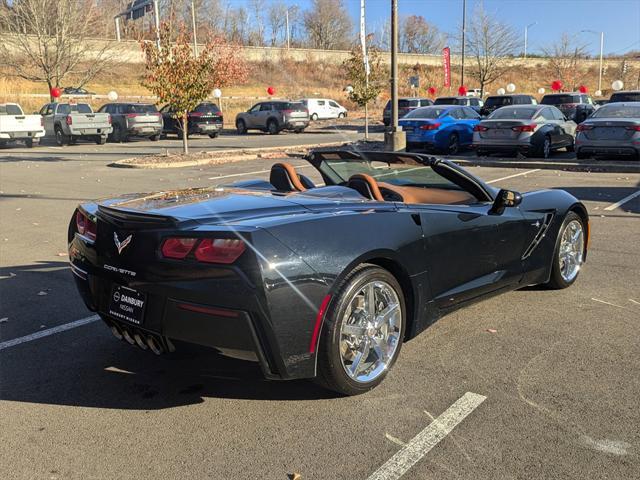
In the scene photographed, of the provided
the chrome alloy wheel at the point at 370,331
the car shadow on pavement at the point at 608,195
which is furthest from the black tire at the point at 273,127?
the chrome alloy wheel at the point at 370,331

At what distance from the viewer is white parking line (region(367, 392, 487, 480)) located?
Result: 2.76 meters

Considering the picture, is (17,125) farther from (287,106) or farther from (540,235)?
(540,235)

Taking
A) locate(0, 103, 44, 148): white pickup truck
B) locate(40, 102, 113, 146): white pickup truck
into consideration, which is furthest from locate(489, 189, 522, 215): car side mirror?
locate(40, 102, 113, 146): white pickup truck

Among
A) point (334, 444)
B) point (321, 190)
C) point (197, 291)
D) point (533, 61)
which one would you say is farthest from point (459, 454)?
point (533, 61)

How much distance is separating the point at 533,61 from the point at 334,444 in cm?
9587

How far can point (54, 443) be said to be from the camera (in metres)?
3.04

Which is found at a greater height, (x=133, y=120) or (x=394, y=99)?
(x=394, y=99)

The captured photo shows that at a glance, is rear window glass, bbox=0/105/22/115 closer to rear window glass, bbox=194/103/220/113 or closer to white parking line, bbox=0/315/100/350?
rear window glass, bbox=194/103/220/113

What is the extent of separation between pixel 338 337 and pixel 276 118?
31.1m

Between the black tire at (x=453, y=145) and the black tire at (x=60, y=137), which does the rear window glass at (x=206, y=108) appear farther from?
the black tire at (x=453, y=145)

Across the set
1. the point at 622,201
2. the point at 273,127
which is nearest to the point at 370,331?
the point at 622,201

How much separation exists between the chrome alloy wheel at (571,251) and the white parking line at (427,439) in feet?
7.65

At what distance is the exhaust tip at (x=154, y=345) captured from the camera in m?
3.28

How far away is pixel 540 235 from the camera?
489 cm
